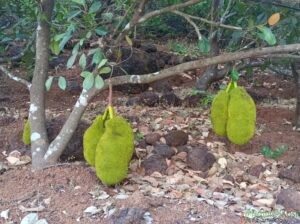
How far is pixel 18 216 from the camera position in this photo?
227cm

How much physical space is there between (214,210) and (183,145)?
2.87ft

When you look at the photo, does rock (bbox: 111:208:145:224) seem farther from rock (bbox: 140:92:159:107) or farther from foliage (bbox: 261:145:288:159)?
rock (bbox: 140:92:159:107)

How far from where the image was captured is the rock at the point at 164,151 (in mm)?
2902

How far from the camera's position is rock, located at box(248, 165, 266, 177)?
286cm

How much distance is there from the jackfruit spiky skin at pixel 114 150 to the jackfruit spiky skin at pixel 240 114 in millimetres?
524

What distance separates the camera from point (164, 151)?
2916 millimetres

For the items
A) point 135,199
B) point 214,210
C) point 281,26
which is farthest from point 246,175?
point 281,26

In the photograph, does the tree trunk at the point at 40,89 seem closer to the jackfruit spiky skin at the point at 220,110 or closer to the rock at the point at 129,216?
the rock at the point at 129,216

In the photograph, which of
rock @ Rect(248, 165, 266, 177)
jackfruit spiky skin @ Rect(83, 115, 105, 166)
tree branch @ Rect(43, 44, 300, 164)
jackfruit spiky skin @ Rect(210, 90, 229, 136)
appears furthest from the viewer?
rock @ Rect(248, 165, 266, 177)

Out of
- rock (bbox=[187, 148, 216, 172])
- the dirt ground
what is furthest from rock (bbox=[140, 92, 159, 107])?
rock (bbox=[187, 148, 216, 172])

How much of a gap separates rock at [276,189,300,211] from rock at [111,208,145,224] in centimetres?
66

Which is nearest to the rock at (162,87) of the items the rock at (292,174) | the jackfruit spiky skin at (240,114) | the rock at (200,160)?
the rock at (200,160)

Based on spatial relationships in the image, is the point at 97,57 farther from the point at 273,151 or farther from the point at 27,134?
the point at 273,151

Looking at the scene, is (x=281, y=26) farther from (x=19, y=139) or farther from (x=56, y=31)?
(x=19, y=139)
